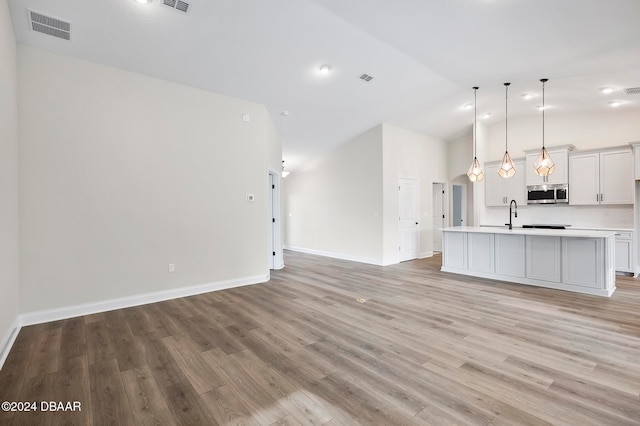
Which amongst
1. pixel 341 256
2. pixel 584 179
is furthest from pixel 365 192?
pixel 584 179

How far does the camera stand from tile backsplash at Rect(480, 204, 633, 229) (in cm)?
627

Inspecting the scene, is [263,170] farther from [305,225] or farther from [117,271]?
[305,225]

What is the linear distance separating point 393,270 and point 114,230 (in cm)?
510

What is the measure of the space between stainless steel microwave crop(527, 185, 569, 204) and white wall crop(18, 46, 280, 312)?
256 inches

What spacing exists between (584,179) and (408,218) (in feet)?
12.4

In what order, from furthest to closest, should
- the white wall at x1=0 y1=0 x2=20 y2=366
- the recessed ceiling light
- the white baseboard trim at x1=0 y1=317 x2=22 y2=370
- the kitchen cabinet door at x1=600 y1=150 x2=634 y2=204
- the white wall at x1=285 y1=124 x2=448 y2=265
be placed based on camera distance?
the white wall at x1=285 y1=124 x2=448 y2=265
the kitchen cabinet door at x1=600 y1=150 x2=634 y2=204
the recessed ceiling light
the white wall at x1=0 y1=0 x2=20 y2=366
the white baseboard trim at x1=0 y1=317 x2=22 y2=370

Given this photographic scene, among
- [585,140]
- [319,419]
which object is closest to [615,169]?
[585,140]

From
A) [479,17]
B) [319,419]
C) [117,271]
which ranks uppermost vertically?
[479,17]

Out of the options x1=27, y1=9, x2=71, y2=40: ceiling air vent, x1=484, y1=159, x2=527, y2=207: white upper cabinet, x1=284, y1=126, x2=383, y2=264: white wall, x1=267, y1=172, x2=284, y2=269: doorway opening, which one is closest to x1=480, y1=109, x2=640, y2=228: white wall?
x1=484, y1=159, x2=527, y2=207: white upper cabinet

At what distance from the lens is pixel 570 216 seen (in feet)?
22.8

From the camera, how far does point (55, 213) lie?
11.9 ft

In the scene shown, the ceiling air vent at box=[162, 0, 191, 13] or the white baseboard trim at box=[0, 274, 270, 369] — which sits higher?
the ceiling air vent at box=[162, 0, 191, 13]

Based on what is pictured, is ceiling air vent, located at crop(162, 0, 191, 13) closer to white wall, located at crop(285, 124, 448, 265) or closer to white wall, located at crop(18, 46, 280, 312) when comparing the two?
white wall, located at crop(18, 46, 280, 312)

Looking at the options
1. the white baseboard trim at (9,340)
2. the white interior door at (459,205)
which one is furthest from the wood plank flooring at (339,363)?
the white interior door at (459,205)
